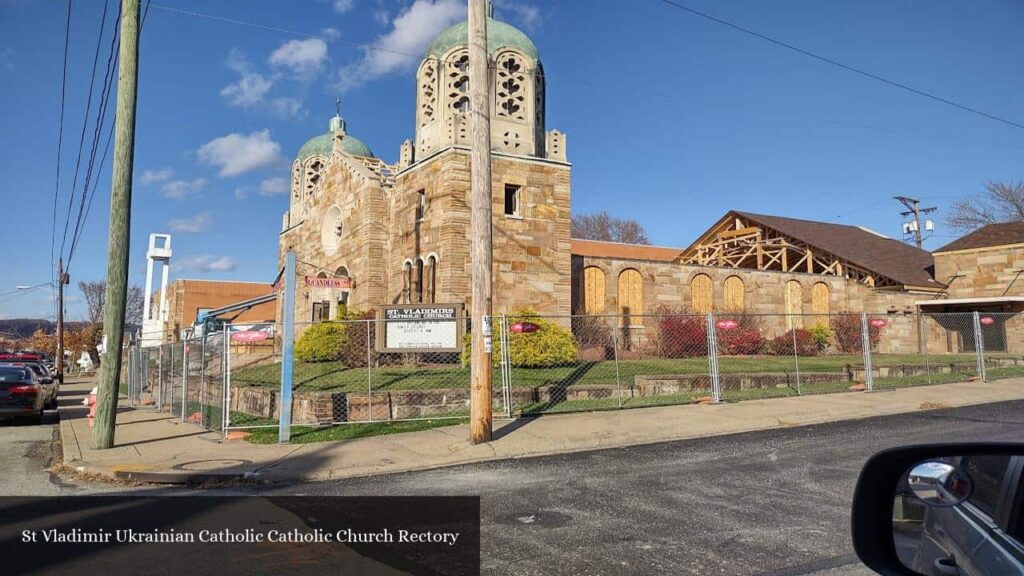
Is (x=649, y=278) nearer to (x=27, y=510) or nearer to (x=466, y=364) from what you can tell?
(x=466, y=364)

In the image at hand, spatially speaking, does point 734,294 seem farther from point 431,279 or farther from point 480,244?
point 480,244

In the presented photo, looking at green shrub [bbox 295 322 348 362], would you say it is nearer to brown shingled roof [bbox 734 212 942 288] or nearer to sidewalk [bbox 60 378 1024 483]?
sidewalk [bbox 60 378 1024 483]

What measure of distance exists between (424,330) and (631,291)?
39.2 feet

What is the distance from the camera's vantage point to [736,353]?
80.2 ft

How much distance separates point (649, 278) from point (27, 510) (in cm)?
2092

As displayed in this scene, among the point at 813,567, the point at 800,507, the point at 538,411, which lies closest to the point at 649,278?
the point at 538,411

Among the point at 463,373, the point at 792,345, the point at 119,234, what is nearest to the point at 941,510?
the point at 119,234

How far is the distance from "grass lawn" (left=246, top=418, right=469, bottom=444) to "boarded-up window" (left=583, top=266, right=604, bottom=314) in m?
11.6

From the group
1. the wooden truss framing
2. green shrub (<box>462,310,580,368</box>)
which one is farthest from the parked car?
the wooden truss framing

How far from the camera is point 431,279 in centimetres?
2069

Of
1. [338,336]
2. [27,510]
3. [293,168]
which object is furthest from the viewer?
[293,168]

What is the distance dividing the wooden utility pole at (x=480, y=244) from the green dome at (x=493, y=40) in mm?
10671

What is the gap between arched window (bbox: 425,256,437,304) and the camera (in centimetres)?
2041

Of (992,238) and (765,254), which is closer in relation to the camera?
(992,238)
